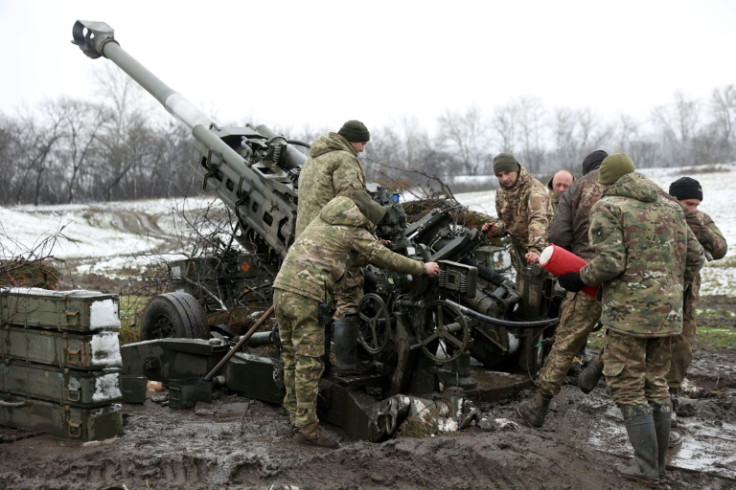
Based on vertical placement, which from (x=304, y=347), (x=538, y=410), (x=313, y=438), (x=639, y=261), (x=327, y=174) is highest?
(x=327, y=174)

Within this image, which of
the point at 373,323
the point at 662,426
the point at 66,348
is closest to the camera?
the point at 662,426

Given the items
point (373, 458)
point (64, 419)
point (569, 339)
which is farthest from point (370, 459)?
point (64, 419)

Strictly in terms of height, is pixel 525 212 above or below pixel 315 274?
above

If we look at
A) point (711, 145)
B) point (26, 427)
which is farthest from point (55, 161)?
point (711, 145)

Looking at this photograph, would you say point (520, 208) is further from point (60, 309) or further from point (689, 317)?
point (60, 309)

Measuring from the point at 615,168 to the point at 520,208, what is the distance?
91.2 inches

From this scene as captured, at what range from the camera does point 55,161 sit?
53.8m

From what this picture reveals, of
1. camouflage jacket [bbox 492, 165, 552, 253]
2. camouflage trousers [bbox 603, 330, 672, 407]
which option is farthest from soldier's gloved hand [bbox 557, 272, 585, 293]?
camouflage jacket [bbox 492, 165, 552, 253]

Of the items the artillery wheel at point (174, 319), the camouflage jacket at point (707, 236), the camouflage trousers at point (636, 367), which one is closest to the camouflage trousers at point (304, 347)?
the camouflage trousers at point (636, 367)

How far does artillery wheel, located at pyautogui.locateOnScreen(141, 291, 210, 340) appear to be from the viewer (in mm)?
7531

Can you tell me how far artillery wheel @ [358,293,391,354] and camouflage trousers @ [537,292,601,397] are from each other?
1290 millimetres

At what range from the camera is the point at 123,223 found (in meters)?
39.3

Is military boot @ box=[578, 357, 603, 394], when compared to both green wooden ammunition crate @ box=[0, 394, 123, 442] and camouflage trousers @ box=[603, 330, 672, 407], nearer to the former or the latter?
camouflage trousers @ box=[603, 330, 672, 407]

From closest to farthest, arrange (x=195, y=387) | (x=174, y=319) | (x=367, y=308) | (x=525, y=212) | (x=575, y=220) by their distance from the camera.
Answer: (x=575, y=220) < (x=367, y=308) < (x=195, y=387) < (x=525, y=212) < (x=174, y=319)
